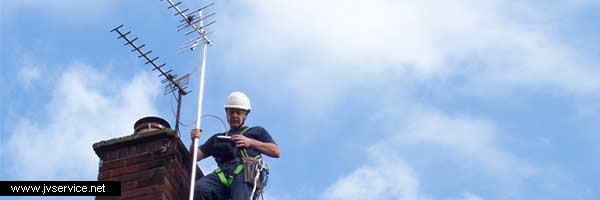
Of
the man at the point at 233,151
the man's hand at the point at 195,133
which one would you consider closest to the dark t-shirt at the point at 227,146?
the man at the point at 233,151

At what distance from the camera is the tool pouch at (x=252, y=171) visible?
7.69m

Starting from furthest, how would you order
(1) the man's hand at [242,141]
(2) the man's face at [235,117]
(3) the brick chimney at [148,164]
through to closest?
(2) the man's face at [235,117] → (1) the man's hand at [242,141] → (3) the brick chimney at [148,164]

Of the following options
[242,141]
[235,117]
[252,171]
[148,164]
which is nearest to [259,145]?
[242,141]

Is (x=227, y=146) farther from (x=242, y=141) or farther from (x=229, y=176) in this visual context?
(x=229, y=176)

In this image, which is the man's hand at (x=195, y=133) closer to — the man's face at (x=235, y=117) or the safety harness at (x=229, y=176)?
the safety harness at (x=229, y=176)

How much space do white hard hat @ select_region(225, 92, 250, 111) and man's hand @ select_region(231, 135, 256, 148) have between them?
0.43m

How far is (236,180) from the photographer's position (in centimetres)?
773

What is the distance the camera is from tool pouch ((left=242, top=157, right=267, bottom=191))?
7688mm

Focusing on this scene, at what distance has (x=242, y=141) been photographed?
7891 millimetres

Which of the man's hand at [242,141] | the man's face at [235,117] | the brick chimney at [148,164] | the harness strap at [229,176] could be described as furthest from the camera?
the man's face at [235,117]

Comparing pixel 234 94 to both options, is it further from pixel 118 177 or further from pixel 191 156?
pixel 118 177

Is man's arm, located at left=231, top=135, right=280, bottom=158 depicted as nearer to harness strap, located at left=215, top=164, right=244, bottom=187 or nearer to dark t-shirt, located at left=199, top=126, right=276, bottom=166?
dark t-shirt, located at left=199, top=126, right=276, bottom=166

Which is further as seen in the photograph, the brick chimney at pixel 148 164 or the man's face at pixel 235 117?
the man's face at pixel 235 117

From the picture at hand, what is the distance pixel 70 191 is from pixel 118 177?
17.1 inches
